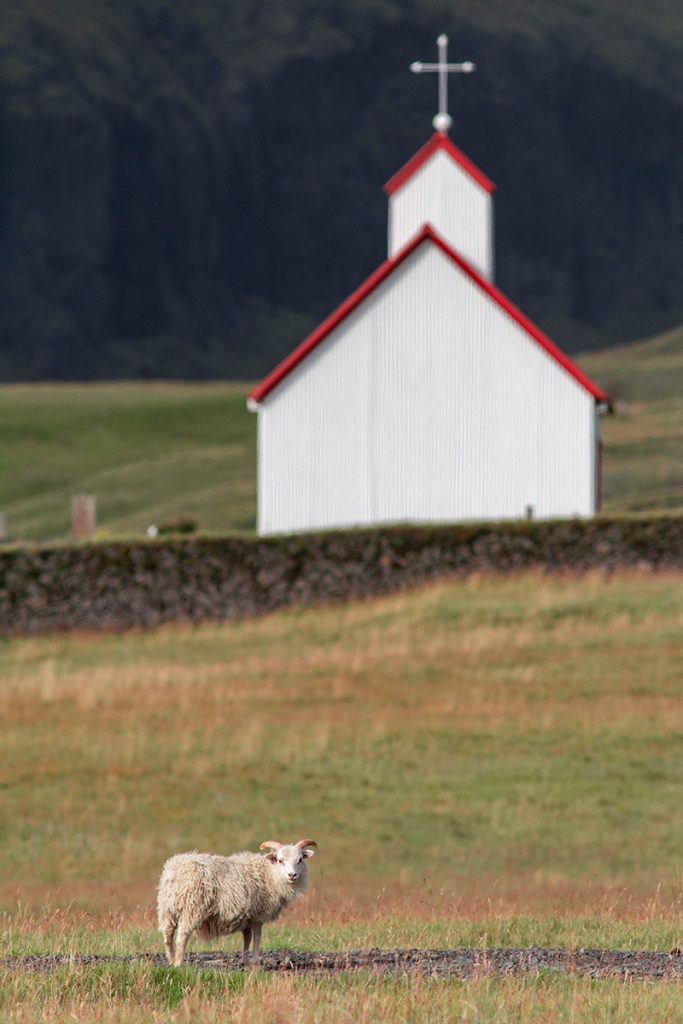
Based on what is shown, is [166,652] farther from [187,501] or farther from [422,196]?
[187,501]

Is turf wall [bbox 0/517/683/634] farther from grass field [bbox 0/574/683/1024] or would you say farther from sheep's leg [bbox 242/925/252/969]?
sheep's leg [bbox 242/925/252/969]

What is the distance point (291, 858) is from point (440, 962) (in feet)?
3.82

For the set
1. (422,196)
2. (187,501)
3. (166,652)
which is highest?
(422,196)

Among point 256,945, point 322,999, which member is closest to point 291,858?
point 256,945

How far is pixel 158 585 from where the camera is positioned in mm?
45281

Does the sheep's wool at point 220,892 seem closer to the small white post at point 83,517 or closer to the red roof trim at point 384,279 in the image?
the red roof trim at point 384,279

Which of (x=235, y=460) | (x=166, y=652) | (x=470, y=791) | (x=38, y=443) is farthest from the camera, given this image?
(x=38, y=443)

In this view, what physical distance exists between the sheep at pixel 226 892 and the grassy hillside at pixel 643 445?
46051mm

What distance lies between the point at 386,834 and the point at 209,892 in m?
13.0

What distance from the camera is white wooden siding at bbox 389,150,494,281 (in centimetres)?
5222

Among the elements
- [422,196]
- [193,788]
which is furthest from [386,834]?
[422,196]

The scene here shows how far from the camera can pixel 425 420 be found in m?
50.5

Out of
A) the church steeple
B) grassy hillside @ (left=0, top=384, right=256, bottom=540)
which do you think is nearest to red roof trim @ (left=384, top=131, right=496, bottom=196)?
the church steeple

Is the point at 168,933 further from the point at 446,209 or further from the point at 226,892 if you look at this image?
the point at 446,209
